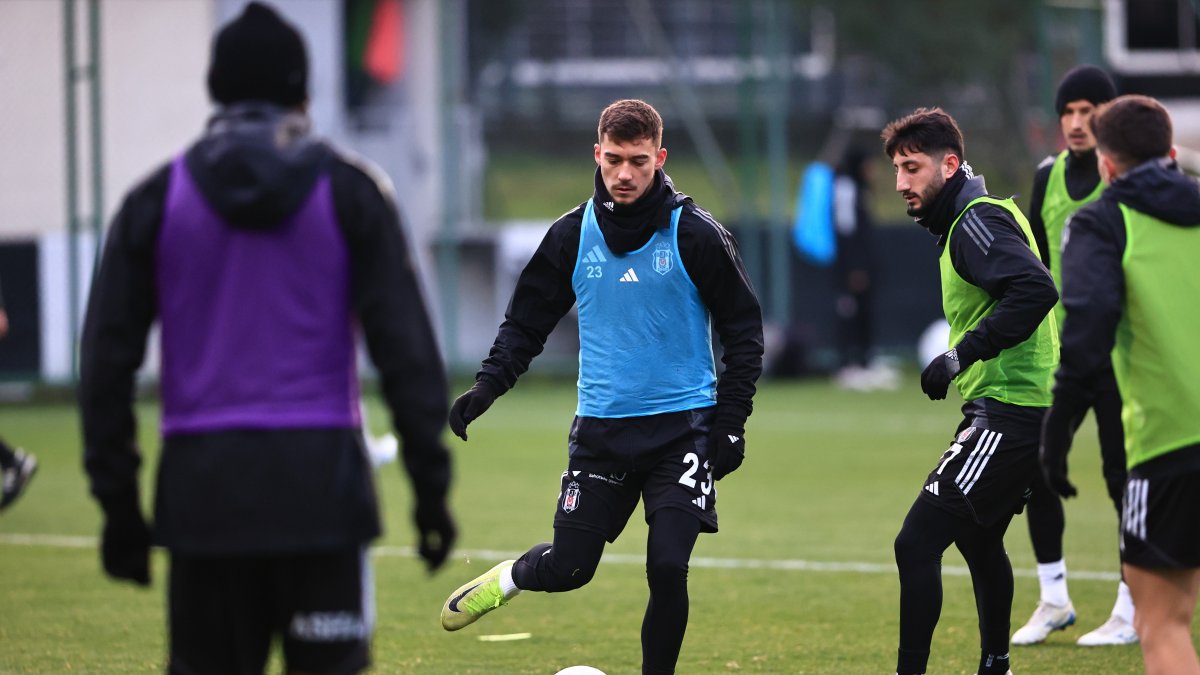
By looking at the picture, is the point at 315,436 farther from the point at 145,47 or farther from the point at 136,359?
the point at 145,47

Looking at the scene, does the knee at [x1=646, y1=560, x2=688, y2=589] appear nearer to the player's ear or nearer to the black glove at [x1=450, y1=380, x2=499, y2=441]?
the black glove at [x1=450, y1=380, x2=499, y2=441]

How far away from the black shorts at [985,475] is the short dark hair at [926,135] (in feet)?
3.19

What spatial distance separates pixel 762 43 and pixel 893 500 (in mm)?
11427

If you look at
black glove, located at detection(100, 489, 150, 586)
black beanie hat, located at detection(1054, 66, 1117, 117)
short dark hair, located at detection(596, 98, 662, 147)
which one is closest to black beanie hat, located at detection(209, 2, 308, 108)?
black glove, located at detection(100, 489, 150, 586)

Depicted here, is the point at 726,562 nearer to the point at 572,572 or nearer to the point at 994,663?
the point at 994,663

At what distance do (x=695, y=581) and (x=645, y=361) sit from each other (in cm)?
304

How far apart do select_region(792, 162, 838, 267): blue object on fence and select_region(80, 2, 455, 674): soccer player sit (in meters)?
16.0

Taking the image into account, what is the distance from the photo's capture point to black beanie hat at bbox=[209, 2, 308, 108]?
3977 millimetres

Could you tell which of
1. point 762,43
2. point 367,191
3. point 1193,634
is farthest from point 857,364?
point 367,191

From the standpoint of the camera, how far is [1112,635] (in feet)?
22.6

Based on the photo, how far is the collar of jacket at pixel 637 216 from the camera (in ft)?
19.1

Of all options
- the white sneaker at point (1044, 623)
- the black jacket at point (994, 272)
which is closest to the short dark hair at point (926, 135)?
the black jacket at point (994, 272)

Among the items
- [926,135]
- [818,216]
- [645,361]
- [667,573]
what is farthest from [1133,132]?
[818,216]

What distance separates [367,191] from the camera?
12.8 feet
